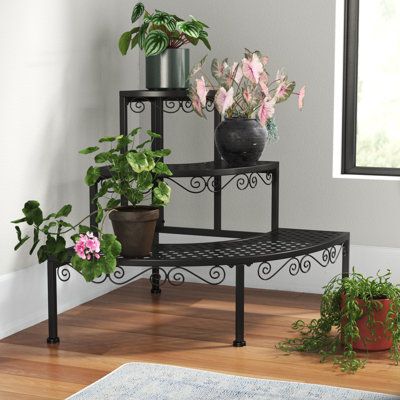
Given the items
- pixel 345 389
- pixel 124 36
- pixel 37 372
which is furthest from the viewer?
pixel 124 36

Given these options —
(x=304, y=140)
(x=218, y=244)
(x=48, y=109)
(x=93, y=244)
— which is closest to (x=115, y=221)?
(x=93, y=244)

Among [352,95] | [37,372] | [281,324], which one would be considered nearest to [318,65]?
[352,95]

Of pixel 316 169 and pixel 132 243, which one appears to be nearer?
pixel 132 243

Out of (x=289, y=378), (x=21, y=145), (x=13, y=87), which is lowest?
(x=289, y=378)

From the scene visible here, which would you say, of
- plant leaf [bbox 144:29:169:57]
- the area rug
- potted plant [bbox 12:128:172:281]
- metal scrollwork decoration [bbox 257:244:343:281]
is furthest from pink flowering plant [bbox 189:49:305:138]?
the area rug

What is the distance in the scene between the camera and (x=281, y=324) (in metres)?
4.09

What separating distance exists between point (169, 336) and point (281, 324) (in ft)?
1.71

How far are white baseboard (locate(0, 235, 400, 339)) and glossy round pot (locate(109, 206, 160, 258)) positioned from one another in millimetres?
564

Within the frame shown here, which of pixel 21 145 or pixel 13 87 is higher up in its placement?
pixel 13 87

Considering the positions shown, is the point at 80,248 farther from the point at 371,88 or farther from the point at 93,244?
the point at 371,88

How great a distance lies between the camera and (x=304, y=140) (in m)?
4.64

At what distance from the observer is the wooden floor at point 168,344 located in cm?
335

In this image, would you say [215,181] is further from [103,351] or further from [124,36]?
[103,351]

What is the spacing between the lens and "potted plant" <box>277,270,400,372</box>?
356 cm
